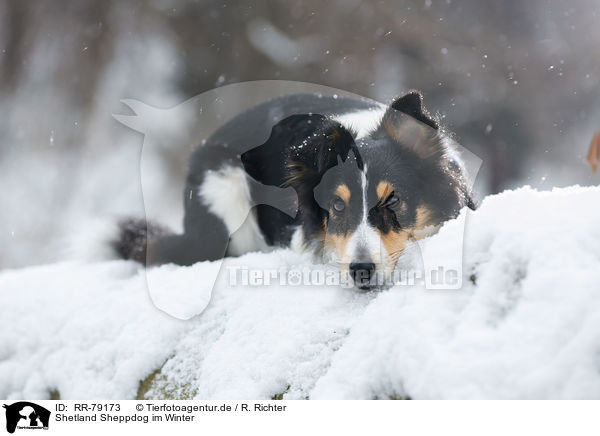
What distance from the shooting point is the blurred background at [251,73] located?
132 inches

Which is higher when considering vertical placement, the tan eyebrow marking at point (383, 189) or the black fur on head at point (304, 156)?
the black fur on head at point (304, 156)

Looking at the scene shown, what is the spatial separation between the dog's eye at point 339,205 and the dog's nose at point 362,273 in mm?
346

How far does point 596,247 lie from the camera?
Answer: 34.2 inches

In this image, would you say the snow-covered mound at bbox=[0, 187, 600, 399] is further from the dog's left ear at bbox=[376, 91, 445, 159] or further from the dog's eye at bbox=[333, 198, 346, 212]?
the dog's left ear at bbox=[376, 91, 445, 159]

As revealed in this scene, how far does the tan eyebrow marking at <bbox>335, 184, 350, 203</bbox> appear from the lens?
1.72m

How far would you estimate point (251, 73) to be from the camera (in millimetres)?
4031

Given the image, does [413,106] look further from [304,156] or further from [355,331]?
[355,331]

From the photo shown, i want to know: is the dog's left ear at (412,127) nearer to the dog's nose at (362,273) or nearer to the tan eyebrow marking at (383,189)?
the tan eyebrow marking at (383,189)

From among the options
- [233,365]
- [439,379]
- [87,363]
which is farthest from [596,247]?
[87,363]

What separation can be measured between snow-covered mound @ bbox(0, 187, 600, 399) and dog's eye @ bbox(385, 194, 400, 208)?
1.14 ft

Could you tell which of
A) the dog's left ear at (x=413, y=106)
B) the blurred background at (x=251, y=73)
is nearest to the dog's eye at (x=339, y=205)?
the dog's left ear at (x=413, y=106)
